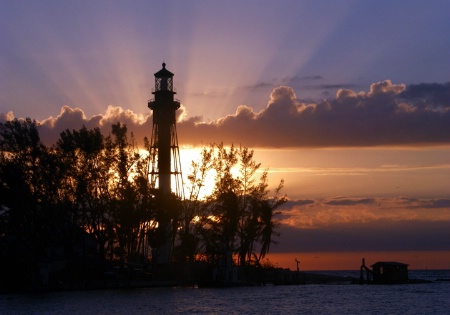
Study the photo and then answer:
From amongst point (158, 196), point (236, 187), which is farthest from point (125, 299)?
point (236, 187)

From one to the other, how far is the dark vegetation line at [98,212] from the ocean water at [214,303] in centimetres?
537

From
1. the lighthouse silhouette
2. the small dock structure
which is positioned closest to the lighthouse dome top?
the lighthouse silhouette

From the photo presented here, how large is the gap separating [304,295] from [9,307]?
123 feet

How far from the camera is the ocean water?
6712 cm

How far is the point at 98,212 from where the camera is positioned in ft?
300

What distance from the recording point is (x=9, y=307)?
221ft

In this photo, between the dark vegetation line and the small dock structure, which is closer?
the dark vegetation line

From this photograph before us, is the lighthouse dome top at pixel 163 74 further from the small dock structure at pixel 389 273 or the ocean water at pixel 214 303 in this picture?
the small dock structure at pixel 389 273

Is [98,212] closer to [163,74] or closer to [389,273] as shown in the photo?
[163,74]

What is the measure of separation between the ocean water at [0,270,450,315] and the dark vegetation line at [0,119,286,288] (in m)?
5.37

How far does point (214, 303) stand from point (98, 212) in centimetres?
2262

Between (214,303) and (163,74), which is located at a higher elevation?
(163,74)

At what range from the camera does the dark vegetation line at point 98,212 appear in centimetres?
8369

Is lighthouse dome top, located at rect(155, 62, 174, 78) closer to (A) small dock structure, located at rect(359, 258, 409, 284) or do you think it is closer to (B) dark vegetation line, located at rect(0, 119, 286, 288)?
(B) dark vegetation line, located at rect(0, 119, 286, 288)
